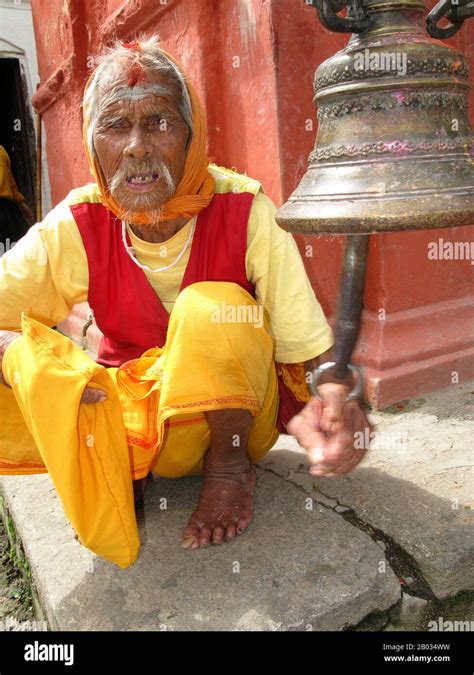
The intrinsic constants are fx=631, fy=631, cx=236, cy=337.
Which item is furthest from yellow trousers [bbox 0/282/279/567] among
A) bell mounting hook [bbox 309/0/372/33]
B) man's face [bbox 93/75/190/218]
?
bell mounting hook [bbox 309/0/372/33]

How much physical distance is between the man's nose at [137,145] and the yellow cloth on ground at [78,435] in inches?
22.2

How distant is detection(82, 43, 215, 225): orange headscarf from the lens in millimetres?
1899

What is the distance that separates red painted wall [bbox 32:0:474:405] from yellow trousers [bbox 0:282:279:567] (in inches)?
37.1

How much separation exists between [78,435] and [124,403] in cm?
28

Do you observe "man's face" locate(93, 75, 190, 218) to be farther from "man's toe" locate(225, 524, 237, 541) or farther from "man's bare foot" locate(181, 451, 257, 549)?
"man's toe" locate(225, 524, 237, 541)

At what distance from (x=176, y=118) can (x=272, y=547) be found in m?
1.28

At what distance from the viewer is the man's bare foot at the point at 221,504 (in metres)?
1.77

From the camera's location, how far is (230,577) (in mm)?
1626

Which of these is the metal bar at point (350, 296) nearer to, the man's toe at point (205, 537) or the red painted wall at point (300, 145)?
the man's toe at point (205, 537)

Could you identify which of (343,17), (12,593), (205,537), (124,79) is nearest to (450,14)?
(343,17)

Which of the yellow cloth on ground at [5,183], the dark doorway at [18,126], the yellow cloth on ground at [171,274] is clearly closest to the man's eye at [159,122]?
the yellow cloth on ground at [171,274]

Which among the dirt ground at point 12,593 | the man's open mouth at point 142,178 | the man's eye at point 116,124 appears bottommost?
the dirt ground at point 12,593

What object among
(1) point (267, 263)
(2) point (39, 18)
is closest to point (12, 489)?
(1) point (267, 263)

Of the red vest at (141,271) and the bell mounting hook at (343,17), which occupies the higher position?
the bell mounting hook at (343,17)
